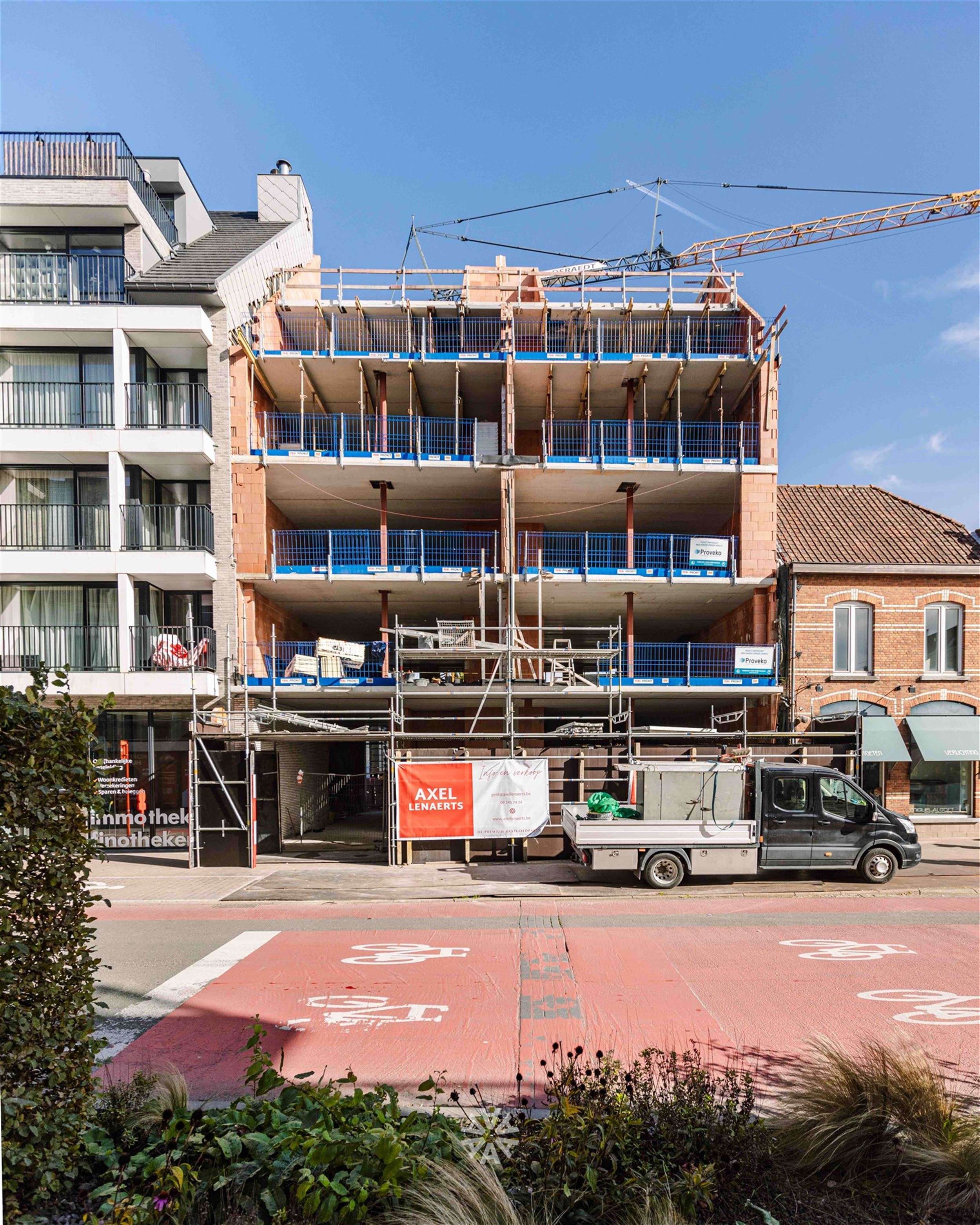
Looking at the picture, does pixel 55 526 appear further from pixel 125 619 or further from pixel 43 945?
pixel 43 945

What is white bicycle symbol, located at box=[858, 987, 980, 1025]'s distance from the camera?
7082 millimetres

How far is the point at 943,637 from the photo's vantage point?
801 inches

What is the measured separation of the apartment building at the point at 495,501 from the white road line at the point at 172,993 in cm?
747

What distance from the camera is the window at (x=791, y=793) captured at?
13195 mm

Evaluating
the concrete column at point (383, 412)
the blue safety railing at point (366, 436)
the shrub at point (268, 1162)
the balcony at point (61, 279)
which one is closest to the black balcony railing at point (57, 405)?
the balcony at point (61, 279)

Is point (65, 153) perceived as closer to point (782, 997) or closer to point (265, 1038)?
point (265, 1038)

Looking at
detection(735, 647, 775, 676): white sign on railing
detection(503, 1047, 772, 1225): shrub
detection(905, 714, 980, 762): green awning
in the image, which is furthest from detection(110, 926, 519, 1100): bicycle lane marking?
detection(905, 714, 980, 762): green awning

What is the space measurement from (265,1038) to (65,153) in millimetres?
23795

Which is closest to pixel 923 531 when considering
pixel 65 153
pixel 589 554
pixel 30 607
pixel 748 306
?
pixel 748 306

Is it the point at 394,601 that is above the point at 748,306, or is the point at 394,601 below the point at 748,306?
below

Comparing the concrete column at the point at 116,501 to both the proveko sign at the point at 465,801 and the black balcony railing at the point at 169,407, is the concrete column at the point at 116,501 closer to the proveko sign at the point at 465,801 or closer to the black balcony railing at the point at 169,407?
the black balcony railing at the point at 169,407

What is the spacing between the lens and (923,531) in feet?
71.1

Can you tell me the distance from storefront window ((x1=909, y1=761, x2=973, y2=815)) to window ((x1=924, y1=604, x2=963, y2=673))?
2.80 meters

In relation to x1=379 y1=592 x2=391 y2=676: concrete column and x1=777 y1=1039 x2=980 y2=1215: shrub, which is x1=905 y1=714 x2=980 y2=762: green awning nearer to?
x1=379 y1=592 x2=391 y2=676: concrete column
